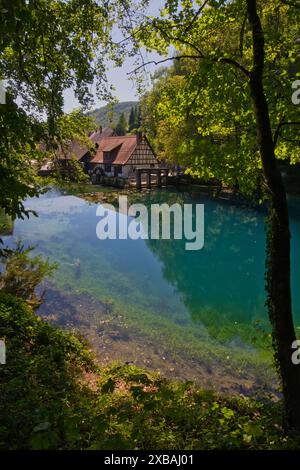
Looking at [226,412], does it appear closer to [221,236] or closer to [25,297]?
[25,297]

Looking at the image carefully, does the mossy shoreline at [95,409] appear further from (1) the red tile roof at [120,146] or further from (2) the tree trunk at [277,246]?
(1) the red tile roof at [120,146]

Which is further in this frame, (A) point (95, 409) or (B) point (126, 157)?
(B) point (126, 157)

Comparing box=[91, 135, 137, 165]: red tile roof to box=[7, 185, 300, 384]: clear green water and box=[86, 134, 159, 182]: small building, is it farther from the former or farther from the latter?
box=[7, 185, 300, 384]: clear green water

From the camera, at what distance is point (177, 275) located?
16.5 metres

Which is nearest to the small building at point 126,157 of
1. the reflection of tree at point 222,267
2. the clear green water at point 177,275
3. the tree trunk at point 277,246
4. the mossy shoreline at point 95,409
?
the clear green water at point 177,275

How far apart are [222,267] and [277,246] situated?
1338cm

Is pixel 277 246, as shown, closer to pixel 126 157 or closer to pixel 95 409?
pixel 95 409

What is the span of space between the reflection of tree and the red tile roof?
22.2 metres

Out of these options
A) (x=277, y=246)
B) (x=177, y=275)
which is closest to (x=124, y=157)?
(x=177, y=275)

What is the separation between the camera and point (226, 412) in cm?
443

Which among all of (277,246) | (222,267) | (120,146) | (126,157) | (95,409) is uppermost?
(120,146)

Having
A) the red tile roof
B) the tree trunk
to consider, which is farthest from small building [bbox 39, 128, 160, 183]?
the tree trunk

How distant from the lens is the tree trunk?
167 inches
